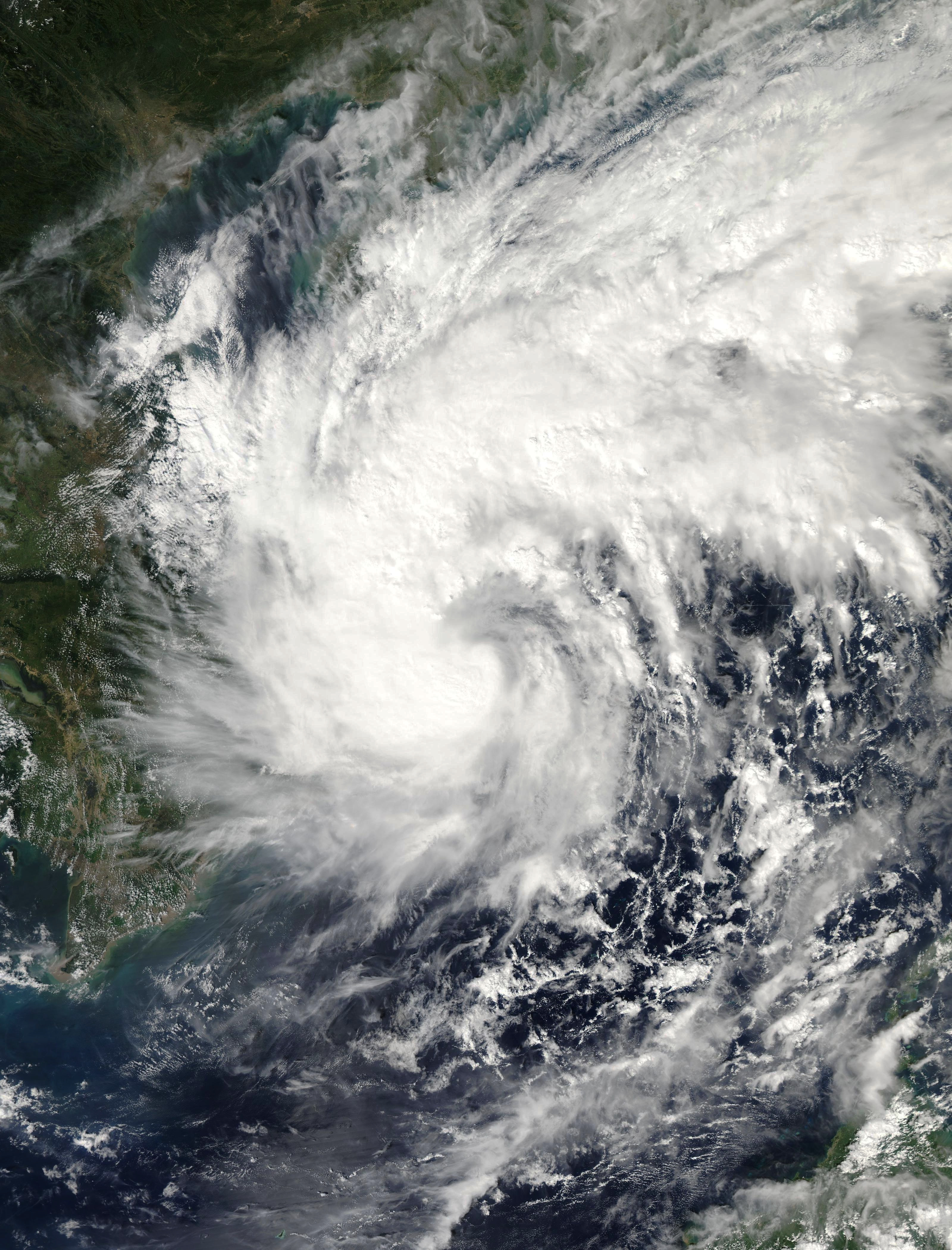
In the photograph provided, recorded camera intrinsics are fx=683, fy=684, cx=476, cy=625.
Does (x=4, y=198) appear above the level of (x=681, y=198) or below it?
above

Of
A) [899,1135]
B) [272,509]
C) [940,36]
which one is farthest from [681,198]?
[899,1135]

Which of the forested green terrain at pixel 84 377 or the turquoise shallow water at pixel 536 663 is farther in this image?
the forested green terrain at pixel 84 377

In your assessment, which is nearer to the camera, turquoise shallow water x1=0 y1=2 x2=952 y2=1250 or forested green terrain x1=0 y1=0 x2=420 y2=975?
turquoise shallow water x1=0 y1=2 x2=952 y2=1250

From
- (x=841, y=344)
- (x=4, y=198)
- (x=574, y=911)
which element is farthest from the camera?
(x=4, y=198)

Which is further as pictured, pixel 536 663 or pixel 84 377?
pixel 84 377

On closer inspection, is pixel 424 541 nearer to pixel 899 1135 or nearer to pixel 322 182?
pixel 322 182

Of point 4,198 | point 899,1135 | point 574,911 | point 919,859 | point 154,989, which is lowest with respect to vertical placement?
point 899,1135

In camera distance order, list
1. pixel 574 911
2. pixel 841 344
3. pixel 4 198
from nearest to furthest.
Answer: pixel 841 344 → pixel 574 911 → pixel 4 198

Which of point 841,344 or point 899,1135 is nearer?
point 841,344
